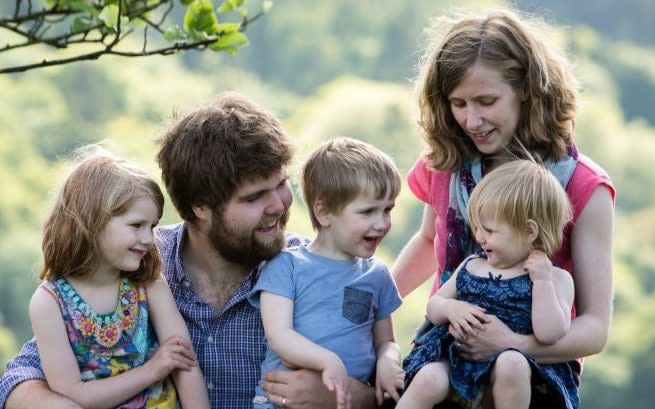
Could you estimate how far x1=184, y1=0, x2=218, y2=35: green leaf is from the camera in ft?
8.95

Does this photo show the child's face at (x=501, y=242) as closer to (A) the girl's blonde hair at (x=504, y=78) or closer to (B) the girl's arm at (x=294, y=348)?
(A) the girl's blonde hair at (x=504, y=78)

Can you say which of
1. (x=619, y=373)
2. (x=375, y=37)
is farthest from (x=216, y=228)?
(x=375, y=37)

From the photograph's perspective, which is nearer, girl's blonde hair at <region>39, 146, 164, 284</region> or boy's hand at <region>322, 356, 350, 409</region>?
boy's hand at <region>322, 356, 350, 409</region>

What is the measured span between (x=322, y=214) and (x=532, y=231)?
0.65 metres

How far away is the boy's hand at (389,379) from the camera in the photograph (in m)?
3.66

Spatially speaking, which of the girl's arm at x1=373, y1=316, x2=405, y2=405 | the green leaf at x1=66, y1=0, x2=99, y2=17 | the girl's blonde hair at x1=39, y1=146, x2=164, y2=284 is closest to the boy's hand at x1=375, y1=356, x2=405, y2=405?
the girl's arm at x1=373, y1=316, x2=405, y2=405

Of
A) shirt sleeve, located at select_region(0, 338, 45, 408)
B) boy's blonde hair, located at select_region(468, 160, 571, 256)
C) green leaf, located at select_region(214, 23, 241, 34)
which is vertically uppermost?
green leaf, located at select_region(214, 23, 241, 34)

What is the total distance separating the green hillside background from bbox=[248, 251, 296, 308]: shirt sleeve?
3314 cm

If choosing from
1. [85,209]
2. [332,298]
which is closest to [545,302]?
[332,298]

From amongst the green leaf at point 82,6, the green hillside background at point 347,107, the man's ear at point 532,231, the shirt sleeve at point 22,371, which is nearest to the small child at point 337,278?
the man's ear at point 532,231

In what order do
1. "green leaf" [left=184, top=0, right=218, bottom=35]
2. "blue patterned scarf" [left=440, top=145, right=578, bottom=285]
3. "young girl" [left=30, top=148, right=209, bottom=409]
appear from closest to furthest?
"green leaf" [left=184, top=0, right=218, bottom=35] → "young girl" [left=30, top=148, right=209, bottom=409] → "blue patterned scarf" [left=440, top=145, right=578, bottom=285]

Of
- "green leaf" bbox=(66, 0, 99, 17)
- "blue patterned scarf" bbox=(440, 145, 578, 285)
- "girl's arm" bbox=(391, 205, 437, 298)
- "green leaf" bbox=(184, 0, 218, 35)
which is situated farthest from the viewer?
"girl's arm" bbox=(391, 205, 437, 298)

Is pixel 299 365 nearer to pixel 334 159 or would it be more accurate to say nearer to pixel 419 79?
pixel 334 159

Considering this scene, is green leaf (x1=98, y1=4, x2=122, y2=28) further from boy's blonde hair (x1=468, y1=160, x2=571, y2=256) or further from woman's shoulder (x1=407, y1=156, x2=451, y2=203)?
woman's shoulder (x1=407, y1=156, x2=451, y2=203)
